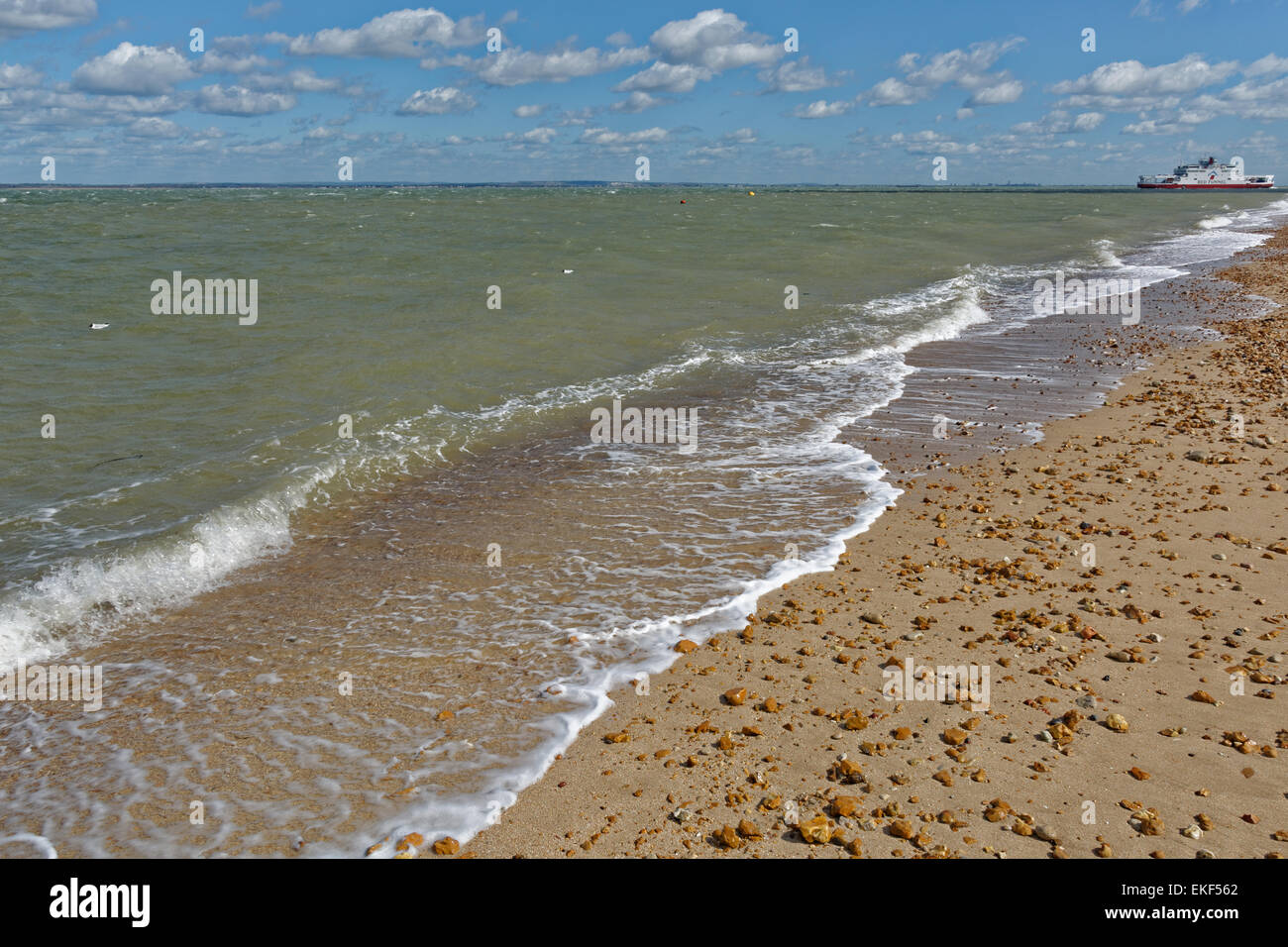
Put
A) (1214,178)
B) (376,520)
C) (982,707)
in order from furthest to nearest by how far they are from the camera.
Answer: (1214,178) < (376,520) < (982,707)

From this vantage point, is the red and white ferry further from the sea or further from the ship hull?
the sea

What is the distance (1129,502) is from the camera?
9461 mm

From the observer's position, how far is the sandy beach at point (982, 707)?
15.1 feet

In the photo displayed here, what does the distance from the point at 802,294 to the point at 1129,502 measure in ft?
59.4

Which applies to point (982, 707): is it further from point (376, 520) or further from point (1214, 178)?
point (1214, 178)

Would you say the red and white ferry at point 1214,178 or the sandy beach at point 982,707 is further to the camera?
the red and white ferry at point 1214,178

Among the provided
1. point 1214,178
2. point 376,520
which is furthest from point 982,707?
point 1214,178

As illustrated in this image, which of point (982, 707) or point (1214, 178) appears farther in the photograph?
point (1214, 178)

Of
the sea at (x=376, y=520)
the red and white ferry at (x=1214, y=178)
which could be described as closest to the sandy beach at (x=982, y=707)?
the sea at (x=376, y=520)

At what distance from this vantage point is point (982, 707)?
227 inches

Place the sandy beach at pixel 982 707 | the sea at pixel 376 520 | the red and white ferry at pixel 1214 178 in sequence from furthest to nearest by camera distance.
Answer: the red and white ferry at pixel 1214 178 → the sea at pixel 376 520 → the sandy beach at pixel 982 707

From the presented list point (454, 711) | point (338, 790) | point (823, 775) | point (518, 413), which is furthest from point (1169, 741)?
point (518, 413)

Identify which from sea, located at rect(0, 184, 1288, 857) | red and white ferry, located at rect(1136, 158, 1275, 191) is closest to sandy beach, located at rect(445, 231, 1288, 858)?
sea, located at rect(0, 184, 1288, 857)

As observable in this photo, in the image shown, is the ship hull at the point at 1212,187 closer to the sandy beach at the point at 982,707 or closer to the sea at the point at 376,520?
the sea at the point at 376,520
